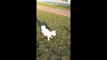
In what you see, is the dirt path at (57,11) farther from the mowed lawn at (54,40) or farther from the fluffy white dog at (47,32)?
the fluffy white dog at (47,32)

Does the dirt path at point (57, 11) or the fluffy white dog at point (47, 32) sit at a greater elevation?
the dirt path at point (57, 11)

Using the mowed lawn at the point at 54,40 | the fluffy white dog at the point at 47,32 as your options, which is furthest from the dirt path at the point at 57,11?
the fluffy white dog at the point at 47,32

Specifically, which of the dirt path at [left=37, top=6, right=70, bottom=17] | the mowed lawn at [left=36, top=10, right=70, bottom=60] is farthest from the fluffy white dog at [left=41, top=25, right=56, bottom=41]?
the dirt path at [left=37, top=6, right=70, bottom=17]

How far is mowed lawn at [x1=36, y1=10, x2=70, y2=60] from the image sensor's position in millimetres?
1542

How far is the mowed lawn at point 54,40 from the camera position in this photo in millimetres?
1542

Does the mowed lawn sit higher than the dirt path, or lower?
lower

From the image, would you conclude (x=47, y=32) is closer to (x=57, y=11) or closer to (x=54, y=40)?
(x=54, y=40)

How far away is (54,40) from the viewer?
1.58 meters

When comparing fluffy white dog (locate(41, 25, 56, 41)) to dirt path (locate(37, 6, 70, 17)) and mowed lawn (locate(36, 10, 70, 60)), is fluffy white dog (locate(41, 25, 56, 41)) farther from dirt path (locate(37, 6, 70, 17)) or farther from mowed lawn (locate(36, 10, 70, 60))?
dirt path (locate(37, 6, 70, 17))
